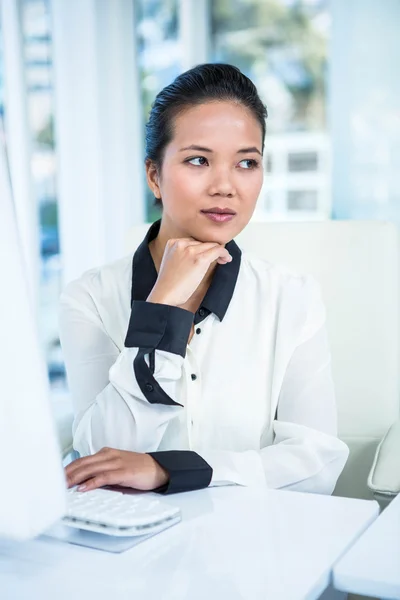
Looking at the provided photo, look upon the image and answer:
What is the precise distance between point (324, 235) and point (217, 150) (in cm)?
40

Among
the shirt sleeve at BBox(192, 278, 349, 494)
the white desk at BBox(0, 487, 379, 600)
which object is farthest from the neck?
the white desk at BBox(0, 487, 379, 600)

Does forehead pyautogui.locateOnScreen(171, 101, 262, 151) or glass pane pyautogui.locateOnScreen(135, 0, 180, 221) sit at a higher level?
glass pane pyautogui.locateOnScreen(135, 0, 180, 221)

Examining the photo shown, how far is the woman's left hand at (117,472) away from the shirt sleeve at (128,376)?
20cm

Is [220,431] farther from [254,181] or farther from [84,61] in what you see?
[84,61]

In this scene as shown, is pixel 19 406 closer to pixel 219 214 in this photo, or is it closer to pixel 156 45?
pixel 219 214

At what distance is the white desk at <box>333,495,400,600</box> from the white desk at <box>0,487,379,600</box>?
40 millimetres

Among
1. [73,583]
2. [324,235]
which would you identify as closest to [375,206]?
[324,235]

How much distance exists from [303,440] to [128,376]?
0.32 m

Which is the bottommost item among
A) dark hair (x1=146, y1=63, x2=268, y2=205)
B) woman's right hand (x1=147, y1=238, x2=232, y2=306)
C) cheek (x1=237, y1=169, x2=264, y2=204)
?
woman's right hand (x1=147, y1=238, x2=232, y2=306)

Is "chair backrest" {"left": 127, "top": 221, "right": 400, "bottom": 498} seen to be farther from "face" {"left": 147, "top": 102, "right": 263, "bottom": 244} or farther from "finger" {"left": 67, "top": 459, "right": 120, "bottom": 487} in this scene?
"finger" {"left": 67, "top": 459, "right": 120, "bottom": 487}

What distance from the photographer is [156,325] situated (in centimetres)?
129

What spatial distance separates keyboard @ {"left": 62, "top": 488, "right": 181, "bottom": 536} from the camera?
884 millimetres

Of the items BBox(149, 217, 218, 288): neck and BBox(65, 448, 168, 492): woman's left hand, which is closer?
BBox(65, 448, 168, 492): woman's left hand

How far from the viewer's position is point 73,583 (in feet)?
2.56
